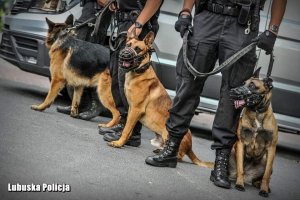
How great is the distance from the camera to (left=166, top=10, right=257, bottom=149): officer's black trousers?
4891mm

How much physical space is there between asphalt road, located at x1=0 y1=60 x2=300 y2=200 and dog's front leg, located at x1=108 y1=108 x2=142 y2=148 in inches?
4.7

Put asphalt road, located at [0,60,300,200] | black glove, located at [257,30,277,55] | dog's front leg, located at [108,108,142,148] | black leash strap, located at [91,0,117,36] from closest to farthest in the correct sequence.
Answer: asphalt road, located at [0,60,300,200] → black glove, located at [257,30,277,55] → dog's front leg, located at [108,108,142,148] → black leash strap, located at [91,0,117,36]

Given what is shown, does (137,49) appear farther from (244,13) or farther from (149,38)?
(244,13)

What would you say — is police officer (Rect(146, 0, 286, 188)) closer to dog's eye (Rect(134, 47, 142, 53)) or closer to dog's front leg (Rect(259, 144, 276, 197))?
dog's front leg (Rect(259, 144, 276, 197))

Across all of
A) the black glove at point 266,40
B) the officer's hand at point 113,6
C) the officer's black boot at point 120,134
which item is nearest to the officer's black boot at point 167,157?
the officer's black boot at point 120,134

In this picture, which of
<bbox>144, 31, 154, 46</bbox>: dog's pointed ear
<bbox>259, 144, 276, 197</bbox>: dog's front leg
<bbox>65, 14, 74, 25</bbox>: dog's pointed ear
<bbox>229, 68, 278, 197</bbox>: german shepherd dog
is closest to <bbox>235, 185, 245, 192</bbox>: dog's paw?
<bbox>229, 68, 278, 197</bbox>: german shepherd dog

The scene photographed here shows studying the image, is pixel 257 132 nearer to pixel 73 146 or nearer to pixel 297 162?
pixel 73 146

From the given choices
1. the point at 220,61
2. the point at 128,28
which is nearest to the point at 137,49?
the point at 128,28

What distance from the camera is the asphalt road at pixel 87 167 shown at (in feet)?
13.6

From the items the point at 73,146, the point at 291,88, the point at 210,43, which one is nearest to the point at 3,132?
the point at 73,146

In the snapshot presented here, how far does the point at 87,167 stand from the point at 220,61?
4.88ft

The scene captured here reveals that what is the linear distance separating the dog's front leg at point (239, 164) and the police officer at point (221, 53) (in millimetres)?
71

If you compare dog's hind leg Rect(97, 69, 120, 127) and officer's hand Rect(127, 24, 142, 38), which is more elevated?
officer's hand Rect(127, 24, 142, 38)

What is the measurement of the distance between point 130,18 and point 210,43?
4.41ft
